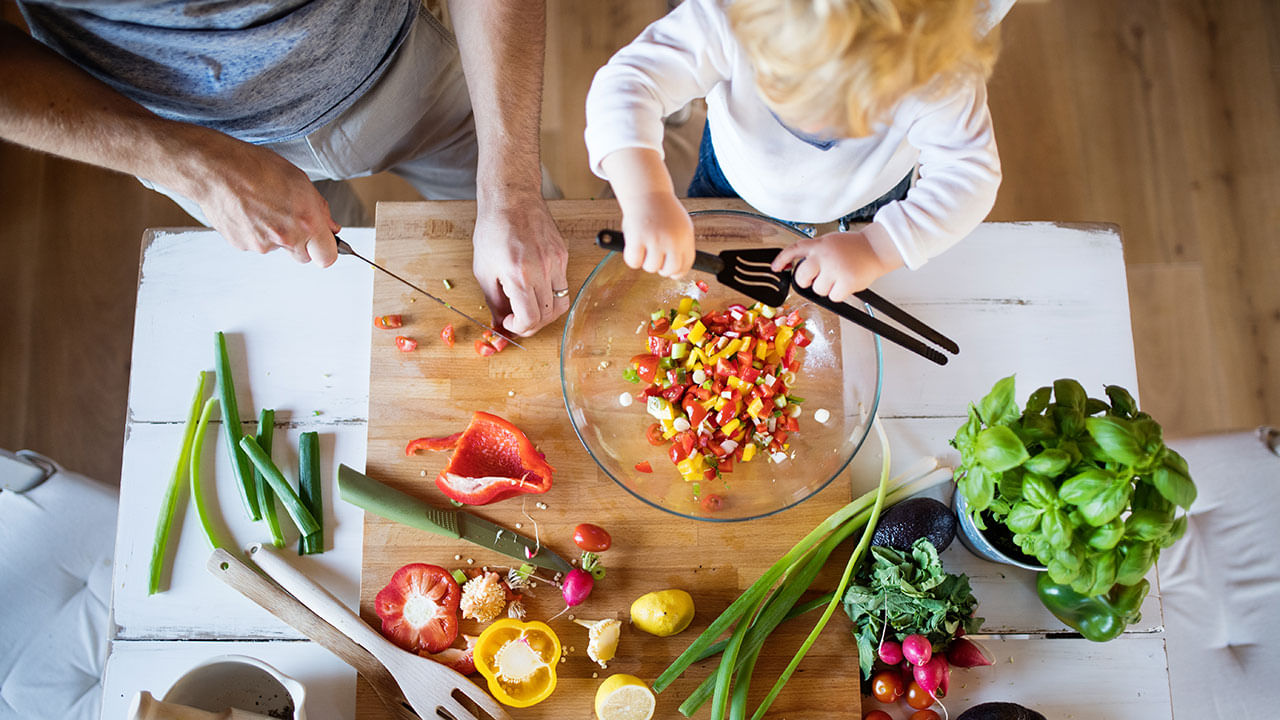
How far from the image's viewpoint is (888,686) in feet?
3.85

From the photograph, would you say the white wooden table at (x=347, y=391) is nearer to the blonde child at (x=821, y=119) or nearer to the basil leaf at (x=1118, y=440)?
the blonde child at (x=821, y=119)

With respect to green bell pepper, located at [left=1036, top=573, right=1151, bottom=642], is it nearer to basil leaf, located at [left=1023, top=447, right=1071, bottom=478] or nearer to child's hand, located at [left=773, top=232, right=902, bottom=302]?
basil leaf, located at [left=1023, top=447, right=1071, bottom=478]

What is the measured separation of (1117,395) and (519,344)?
0.88 metres

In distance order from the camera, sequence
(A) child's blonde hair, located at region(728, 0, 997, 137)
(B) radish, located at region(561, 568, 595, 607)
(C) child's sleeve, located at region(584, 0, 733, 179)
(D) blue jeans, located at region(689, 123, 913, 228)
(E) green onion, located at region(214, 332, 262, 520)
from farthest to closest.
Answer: (D) blue jeans, located at region(689, 123, 913, 228), (E) green onion, located at region(214, 332, 262, 520), (B) radish, located at region(561, 568, 595, 607), (C) child's sleeve, located at region(584, 0, 733, 179), (A) child's blonde hair, located at region(728, 0, 997, 137)

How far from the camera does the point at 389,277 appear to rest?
1.32 m

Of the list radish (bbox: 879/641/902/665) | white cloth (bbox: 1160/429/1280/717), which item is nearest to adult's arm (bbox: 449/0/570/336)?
radish (bbox: 879/641/902/665)

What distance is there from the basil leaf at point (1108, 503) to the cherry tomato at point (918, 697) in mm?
467

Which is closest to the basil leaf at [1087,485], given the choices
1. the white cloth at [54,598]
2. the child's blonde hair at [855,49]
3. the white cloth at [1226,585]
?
the child's blonde hair at [855,49]

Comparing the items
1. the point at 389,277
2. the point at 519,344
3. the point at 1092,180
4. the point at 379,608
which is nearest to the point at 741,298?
the point at 519,344

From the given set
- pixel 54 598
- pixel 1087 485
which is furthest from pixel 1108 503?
pixel 54 598

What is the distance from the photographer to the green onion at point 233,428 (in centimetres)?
128

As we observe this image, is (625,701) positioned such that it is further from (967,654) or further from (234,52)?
(234,52)

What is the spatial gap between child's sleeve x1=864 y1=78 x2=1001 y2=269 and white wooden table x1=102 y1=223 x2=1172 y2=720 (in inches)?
10.4

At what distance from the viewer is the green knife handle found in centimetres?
120
